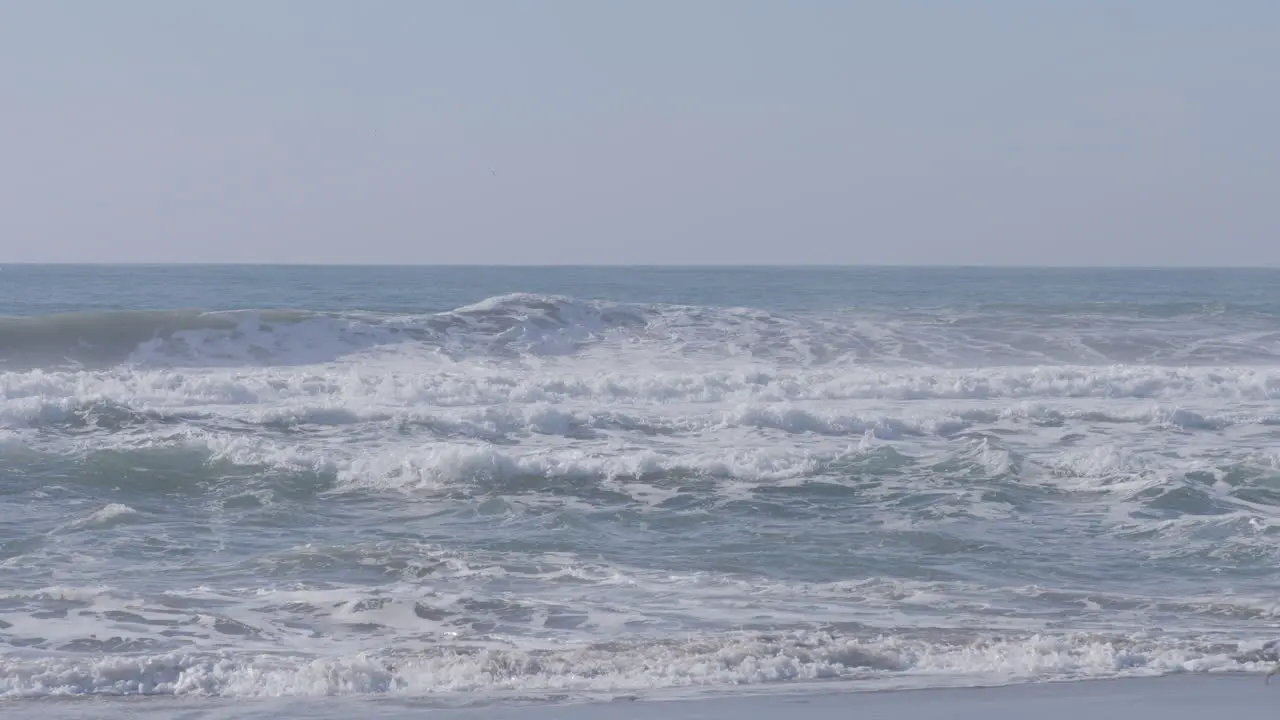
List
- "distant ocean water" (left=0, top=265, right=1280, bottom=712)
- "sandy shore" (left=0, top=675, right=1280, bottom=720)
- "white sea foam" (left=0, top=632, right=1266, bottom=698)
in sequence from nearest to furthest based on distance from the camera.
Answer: "sandy shore" (left=0, top=675, right=1280, bottom=720), "white sea foam" (left=0, top=632, right=1266, bottom=698), "distant ocean water" (left=0, top=265, right=1280, bottom=712)

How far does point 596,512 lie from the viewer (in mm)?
10336

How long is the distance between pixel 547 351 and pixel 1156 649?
51.3 ft

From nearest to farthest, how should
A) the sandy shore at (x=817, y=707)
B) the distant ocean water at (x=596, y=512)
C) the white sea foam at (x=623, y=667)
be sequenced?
the sandy shore at (x=817, y=707), the white sea foam at (x=623, y=667), the distant ocean water at (x=596, y=512)

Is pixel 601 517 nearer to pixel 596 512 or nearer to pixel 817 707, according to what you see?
pixel 596 512

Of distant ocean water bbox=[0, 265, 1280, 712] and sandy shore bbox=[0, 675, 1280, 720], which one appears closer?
sandy shore bbox=[0, 675, 1280, 720]

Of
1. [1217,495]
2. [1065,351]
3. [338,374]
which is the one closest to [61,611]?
[1217,495]

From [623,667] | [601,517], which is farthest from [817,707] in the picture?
[601,517]

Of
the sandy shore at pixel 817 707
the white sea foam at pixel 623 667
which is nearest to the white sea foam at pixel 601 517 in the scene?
the white sea foam at pixel 623 667

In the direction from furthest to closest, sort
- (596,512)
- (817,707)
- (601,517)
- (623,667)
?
(596,512), (601,517), (623,667), (817,707)

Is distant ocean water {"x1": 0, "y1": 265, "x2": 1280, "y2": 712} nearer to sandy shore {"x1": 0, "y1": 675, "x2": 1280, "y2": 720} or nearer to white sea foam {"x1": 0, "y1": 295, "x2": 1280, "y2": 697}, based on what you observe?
A: white sea foam {"x1": 0, "y1": 295, "x2": 1280, "y2": 697}

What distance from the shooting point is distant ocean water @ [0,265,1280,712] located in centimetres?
634

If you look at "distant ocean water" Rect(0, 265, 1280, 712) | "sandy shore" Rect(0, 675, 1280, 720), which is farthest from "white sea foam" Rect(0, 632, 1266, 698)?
"sandy shore" Rect(0, 675, 1280, 720)

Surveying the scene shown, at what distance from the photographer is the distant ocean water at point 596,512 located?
6.34 m

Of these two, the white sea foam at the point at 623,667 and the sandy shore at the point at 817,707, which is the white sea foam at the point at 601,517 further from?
the sandy shore at the point at 817,707
